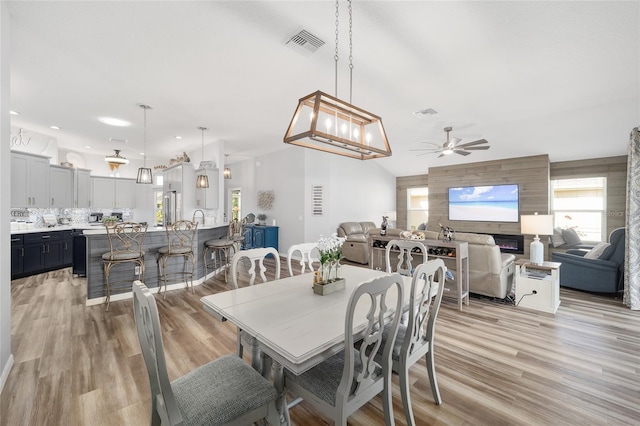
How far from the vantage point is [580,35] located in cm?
266

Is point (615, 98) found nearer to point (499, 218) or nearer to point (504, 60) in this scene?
point (504, 60)

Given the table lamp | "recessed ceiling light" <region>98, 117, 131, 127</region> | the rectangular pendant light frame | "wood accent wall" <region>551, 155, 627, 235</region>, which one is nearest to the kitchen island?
"recessed ceiling light" <region>98, 117, 131, 127</region>

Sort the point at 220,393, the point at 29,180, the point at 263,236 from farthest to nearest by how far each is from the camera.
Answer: the point at 263,236 < the point at 29,180 < the point at 220,393

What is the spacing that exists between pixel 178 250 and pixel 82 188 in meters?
5.09

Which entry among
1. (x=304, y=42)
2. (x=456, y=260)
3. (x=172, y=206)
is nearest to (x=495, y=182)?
(x=456, y=260)

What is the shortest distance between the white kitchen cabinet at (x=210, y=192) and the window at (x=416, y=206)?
20.0 feet

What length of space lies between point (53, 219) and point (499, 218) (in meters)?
10.8

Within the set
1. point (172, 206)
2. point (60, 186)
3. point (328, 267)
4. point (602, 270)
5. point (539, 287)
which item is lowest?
point (539, 287)

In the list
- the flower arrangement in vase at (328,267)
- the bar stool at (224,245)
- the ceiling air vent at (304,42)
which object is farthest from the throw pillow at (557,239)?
the bar stool at (224,245)

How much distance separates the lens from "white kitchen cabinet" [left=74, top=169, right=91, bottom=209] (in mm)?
7132

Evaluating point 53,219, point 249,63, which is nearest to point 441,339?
point 249,63

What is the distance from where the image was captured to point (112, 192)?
8.05m

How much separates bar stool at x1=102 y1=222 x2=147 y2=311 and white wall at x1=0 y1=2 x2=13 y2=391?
1.46m

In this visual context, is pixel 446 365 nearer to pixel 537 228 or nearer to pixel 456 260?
pixel 456 260
